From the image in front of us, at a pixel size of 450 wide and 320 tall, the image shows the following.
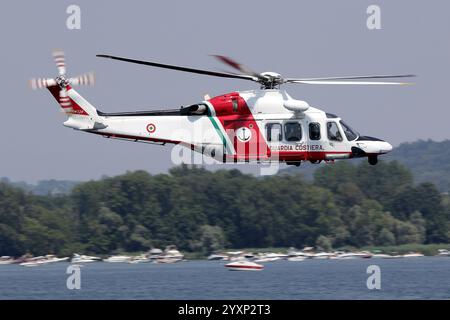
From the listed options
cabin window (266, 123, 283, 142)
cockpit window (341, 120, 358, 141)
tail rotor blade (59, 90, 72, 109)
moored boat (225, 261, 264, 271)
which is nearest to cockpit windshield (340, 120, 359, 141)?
cockpit window (341, 120, 358, 141)

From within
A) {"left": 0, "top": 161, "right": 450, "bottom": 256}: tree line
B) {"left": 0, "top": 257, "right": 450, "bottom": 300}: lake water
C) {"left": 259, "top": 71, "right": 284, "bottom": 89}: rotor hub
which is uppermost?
{"left": 259, "top": 71, "right": 284, "bottom": 89}: rotor hub

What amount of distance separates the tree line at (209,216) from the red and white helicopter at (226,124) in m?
99.2

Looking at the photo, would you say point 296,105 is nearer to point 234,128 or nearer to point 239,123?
point 239,123

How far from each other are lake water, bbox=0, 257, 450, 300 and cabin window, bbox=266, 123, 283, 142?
41807mm

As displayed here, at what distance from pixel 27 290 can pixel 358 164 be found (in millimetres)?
79927

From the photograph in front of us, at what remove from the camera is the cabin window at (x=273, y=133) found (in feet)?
112

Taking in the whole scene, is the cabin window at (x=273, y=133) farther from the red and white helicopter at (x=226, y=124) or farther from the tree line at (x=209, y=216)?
the tree line at (x=209, y=216)

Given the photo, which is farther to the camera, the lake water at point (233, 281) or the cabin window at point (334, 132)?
the lake water at point (233, 281)

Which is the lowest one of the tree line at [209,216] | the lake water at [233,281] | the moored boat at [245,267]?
the lake water at [233,281]

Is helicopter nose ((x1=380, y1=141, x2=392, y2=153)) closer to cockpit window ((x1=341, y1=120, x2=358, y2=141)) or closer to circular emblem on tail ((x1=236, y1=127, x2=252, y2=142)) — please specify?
cockpit window ((x1=341, y1=120, x2=358, y2=141))

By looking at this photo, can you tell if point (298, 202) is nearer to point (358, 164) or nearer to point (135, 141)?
point (358, 164)

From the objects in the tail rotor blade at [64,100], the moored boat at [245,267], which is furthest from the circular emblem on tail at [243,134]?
the moored boat at [245,267]

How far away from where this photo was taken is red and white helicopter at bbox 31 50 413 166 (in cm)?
3409
